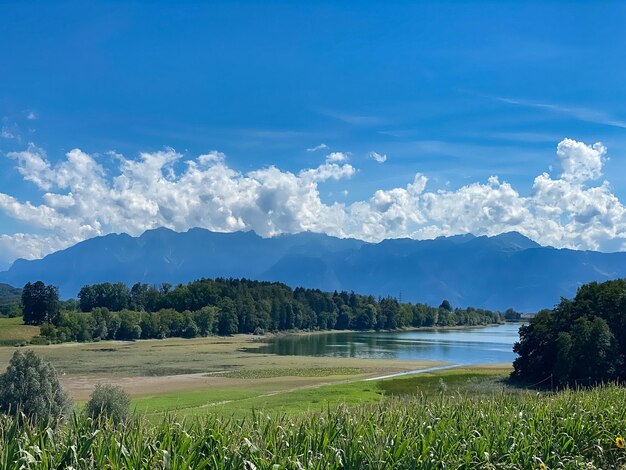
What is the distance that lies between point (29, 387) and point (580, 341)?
141ft

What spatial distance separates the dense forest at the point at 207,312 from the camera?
115125mm

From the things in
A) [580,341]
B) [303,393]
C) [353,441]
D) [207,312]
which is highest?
[207,312]

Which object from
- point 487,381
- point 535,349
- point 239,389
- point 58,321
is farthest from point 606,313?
point 58,321

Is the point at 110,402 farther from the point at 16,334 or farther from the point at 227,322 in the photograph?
the point at 227,322

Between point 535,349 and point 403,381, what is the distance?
1446 centimetres

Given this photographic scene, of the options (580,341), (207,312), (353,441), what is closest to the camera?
(353,441)

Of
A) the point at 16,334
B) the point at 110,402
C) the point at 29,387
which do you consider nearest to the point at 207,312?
the point at 16,334

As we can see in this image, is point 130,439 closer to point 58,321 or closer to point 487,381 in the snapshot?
point 487,381

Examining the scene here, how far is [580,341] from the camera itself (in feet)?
166

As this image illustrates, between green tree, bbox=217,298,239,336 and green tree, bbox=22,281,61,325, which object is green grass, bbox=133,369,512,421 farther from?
green tree, bbox=217,298,239,336

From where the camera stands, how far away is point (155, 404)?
3531cm

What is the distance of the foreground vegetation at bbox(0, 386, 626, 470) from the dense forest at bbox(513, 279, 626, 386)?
38.8 metres

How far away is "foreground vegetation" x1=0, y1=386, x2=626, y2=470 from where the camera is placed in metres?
7.84

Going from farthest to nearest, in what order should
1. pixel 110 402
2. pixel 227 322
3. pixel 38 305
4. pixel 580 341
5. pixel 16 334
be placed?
pixel 227 322 → pixel 38 305 → pixel 16 334 → pixel 580 341 → pixel 110 402
